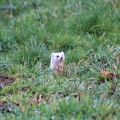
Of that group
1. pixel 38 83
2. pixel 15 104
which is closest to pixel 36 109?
pixel 15 104

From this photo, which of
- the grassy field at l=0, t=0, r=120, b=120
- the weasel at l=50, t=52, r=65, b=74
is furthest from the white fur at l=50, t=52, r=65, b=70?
the grassy field at l=0, t=0, r=120, b=120

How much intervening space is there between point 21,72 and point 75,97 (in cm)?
Result: 90

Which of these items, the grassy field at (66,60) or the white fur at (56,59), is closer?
the grassy field at (66,60)

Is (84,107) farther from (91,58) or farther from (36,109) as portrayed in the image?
(91,58)

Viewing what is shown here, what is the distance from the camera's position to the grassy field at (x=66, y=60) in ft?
12.1

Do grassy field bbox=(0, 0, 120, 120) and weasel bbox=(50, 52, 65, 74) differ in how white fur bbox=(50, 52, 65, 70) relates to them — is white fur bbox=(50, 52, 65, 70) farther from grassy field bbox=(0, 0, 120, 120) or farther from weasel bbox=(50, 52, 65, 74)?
grassy field bbox=(0, 0, 120, 120)

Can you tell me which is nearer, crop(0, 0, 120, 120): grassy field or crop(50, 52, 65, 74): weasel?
crop(0, 0, 120, 120): grassy field

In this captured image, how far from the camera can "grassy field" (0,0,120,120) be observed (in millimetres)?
3685

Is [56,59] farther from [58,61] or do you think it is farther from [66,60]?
[66,60]

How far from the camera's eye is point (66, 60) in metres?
4.98

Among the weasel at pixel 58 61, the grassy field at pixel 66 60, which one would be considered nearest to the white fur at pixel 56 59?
the weasel at pixel 58 61

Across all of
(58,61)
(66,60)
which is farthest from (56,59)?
(66,60)

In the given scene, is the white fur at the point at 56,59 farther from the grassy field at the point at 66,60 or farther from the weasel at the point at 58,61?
the grassy field at the point at 66,60

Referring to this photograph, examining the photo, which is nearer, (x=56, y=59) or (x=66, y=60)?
(x=56, y=59)
